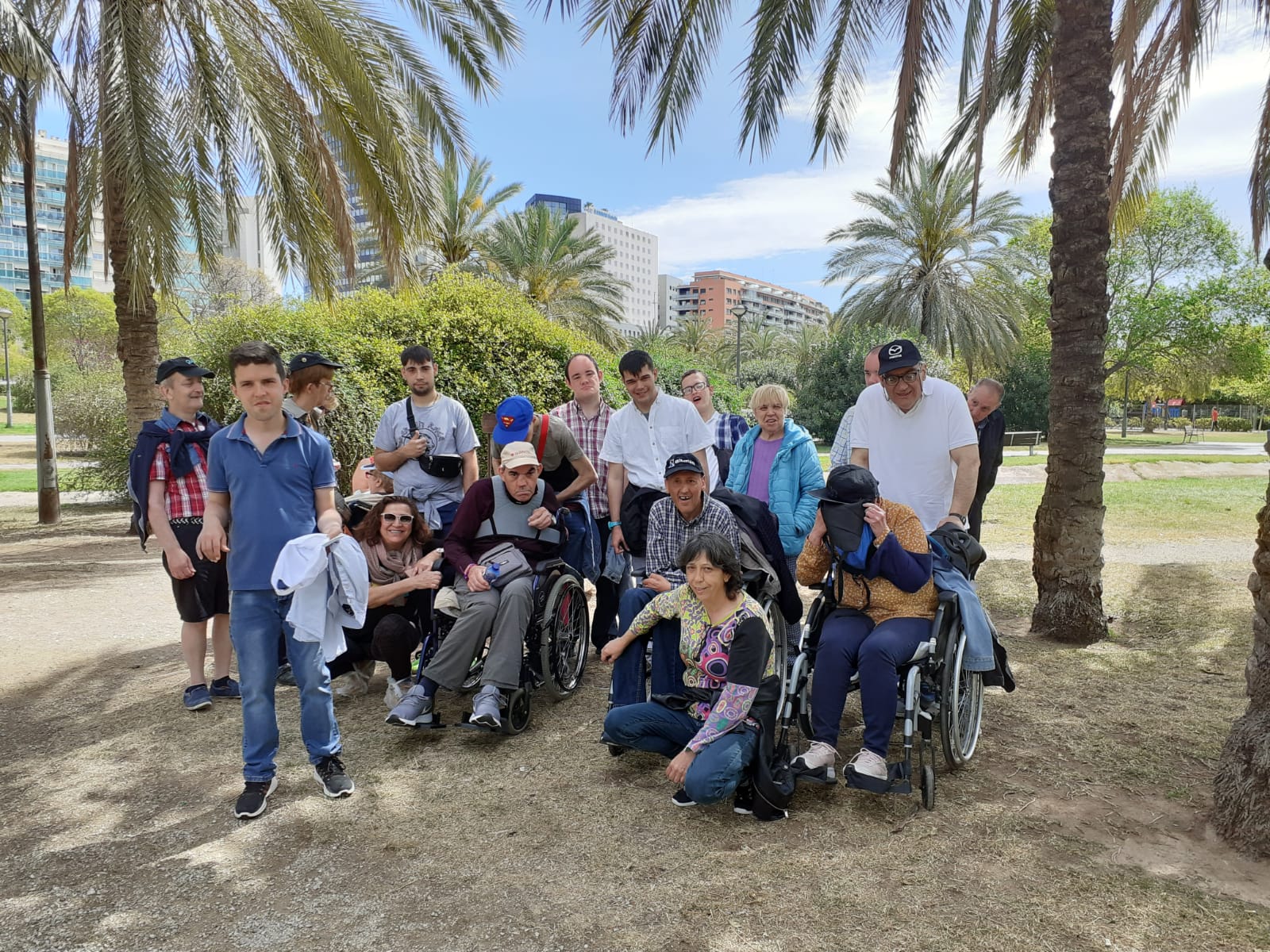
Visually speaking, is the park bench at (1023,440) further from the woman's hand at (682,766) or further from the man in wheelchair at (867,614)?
the woman's hand at (682,766)

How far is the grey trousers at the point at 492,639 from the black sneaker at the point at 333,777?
638mm

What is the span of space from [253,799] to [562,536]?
202 cm

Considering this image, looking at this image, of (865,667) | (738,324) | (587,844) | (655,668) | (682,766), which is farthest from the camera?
(738,324)

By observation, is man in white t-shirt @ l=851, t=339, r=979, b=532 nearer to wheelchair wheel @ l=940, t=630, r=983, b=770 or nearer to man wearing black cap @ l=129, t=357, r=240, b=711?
wheelchair wheel @ l=940, t=630, r=983, b=770

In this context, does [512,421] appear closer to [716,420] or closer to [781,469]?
[781,469]

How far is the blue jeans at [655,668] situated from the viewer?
147 inches

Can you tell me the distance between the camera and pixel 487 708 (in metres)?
3.94

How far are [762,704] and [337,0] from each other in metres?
8.31

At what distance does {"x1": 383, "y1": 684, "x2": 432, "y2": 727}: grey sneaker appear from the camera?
3.98 metres

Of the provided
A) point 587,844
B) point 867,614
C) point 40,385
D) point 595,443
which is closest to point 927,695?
point 867,614

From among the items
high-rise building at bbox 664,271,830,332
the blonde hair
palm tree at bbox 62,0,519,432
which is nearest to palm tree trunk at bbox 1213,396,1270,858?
the blonde hair

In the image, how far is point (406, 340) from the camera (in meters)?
11.3

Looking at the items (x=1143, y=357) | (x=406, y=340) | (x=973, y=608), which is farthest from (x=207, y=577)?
(x=1143, y=357)

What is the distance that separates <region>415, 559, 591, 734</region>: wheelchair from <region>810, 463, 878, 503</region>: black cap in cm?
163
